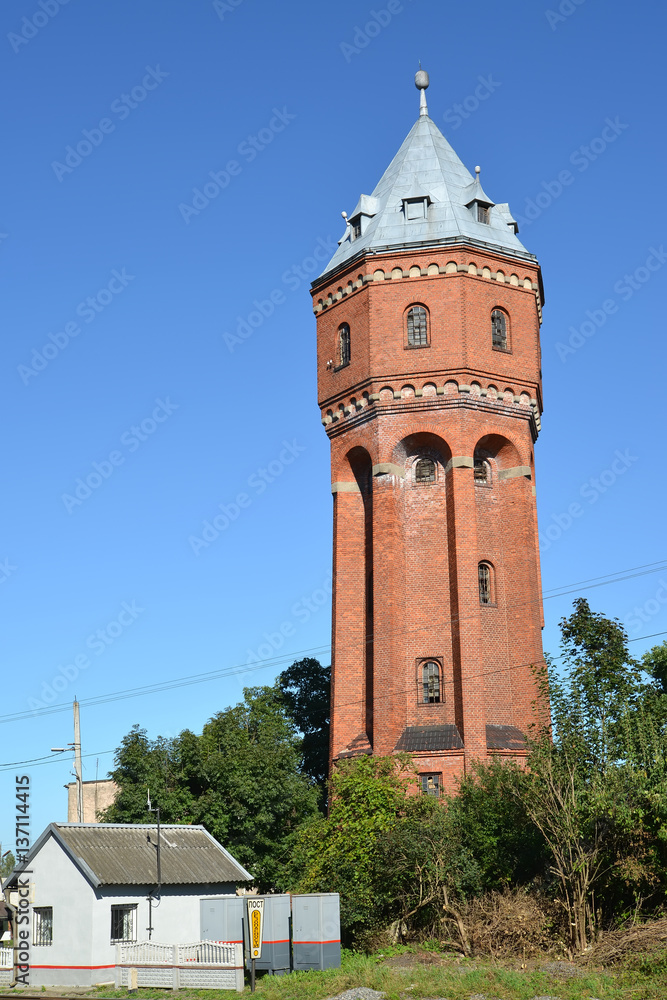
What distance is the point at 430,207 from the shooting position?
37.6 meters

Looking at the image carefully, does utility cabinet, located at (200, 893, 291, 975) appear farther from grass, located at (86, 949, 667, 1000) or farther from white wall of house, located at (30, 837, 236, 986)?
white wall of house, located at (30, 837, 236, 986)

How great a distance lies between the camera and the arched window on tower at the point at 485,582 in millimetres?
34594

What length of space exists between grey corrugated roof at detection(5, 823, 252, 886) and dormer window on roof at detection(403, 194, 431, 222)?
20.4m

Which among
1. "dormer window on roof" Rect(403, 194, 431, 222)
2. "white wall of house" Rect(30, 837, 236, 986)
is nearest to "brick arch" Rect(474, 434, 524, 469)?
"dormer window on roof" Rect(403, 194, 431, 222)

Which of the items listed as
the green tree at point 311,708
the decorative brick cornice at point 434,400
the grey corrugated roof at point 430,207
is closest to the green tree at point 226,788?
the green tree at point 311,708

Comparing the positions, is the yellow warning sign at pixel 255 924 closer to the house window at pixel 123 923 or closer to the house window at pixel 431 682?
the house window at pixel 123 923

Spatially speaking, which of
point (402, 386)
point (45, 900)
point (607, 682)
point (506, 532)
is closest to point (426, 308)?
point (402, 386)

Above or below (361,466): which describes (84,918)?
below

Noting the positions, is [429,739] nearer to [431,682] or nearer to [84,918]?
[431,682]

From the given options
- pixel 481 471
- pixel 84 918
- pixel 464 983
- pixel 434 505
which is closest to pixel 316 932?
pixel 464 983

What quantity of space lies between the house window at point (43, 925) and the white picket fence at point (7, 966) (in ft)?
4.38

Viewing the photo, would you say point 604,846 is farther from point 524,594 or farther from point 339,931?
point 524,594

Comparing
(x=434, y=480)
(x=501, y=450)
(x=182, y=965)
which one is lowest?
(x=182, y=965)

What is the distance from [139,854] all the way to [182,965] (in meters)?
4.94
